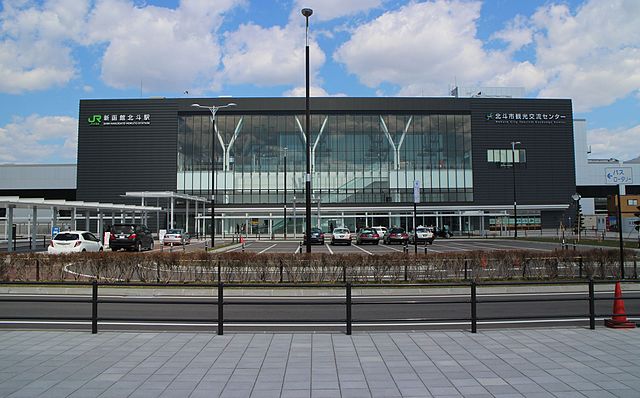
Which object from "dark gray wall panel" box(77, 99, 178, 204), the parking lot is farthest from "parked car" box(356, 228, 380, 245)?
"dark gray wall panel" box(77, 99, 178, 204)

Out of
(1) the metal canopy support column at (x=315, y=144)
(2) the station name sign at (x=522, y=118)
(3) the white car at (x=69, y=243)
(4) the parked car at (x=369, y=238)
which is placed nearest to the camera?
(3) the white car at (x=69, y=243)

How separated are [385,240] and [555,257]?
29678mm

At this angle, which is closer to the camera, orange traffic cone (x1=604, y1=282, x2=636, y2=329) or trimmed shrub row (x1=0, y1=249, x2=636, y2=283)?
orange traffic cone (x1=604, y1=282, x2=636, y2=329)

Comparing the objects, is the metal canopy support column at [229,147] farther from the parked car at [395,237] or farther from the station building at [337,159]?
the parked car at [395,237]

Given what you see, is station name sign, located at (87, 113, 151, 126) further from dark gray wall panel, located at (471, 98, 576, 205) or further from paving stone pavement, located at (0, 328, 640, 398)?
paving stone pavement, located at (0, 328, 640, 398)

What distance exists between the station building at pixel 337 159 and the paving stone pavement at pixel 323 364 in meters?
63.5

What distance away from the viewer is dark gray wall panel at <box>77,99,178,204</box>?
7369cm

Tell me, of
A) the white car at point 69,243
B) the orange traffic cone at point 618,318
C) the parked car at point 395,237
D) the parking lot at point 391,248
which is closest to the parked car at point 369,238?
the parked car at point 395,237

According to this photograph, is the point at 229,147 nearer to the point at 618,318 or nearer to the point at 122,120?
the point at 122,120

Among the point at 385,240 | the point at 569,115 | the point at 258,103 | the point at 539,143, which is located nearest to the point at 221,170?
the point at 258,103

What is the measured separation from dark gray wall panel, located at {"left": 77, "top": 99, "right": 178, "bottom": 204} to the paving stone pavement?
67.9 m

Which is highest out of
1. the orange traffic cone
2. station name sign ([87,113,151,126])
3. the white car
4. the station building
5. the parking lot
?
station name sign ([87,113,151,126])

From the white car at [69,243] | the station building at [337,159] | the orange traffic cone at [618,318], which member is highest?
the station building at [337,159]

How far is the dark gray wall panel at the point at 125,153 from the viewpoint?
73688 millimetres
